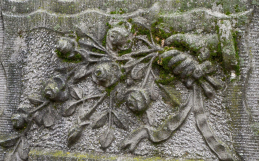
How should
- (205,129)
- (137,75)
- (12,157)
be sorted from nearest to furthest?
1. (205,129)
2. (137,75)
3. (12,157)

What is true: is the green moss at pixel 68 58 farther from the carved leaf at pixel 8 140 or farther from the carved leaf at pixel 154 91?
the carved leaf at pixel 8 140

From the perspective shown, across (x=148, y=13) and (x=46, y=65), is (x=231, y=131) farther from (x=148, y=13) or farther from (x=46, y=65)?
(x=46, y=65)

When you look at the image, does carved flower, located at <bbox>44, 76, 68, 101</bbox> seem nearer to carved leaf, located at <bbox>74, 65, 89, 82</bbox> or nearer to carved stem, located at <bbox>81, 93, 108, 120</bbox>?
carved leaf, located at <bbox>74, 65, 89, 82</bbox>

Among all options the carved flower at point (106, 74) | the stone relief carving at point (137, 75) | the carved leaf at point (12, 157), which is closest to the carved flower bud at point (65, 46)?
the stone relief carving at point (137, 75)

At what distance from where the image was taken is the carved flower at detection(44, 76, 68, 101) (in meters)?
2.49

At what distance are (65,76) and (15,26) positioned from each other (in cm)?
83

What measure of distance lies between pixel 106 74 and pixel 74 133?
2.22ft

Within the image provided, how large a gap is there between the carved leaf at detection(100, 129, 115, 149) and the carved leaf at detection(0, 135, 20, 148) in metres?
0.94

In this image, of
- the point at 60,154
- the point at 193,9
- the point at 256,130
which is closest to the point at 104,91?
the point at 60,154

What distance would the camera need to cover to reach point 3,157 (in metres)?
2.61

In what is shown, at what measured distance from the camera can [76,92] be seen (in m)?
2.54

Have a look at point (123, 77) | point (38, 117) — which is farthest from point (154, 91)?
point (38, 117)

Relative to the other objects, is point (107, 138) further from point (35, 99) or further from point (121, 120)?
point (35, 99)

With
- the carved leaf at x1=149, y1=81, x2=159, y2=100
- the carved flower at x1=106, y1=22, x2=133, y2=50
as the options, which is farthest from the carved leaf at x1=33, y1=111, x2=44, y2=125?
the carved leaf at x1=149, y1=81, x2=159, y2=100
